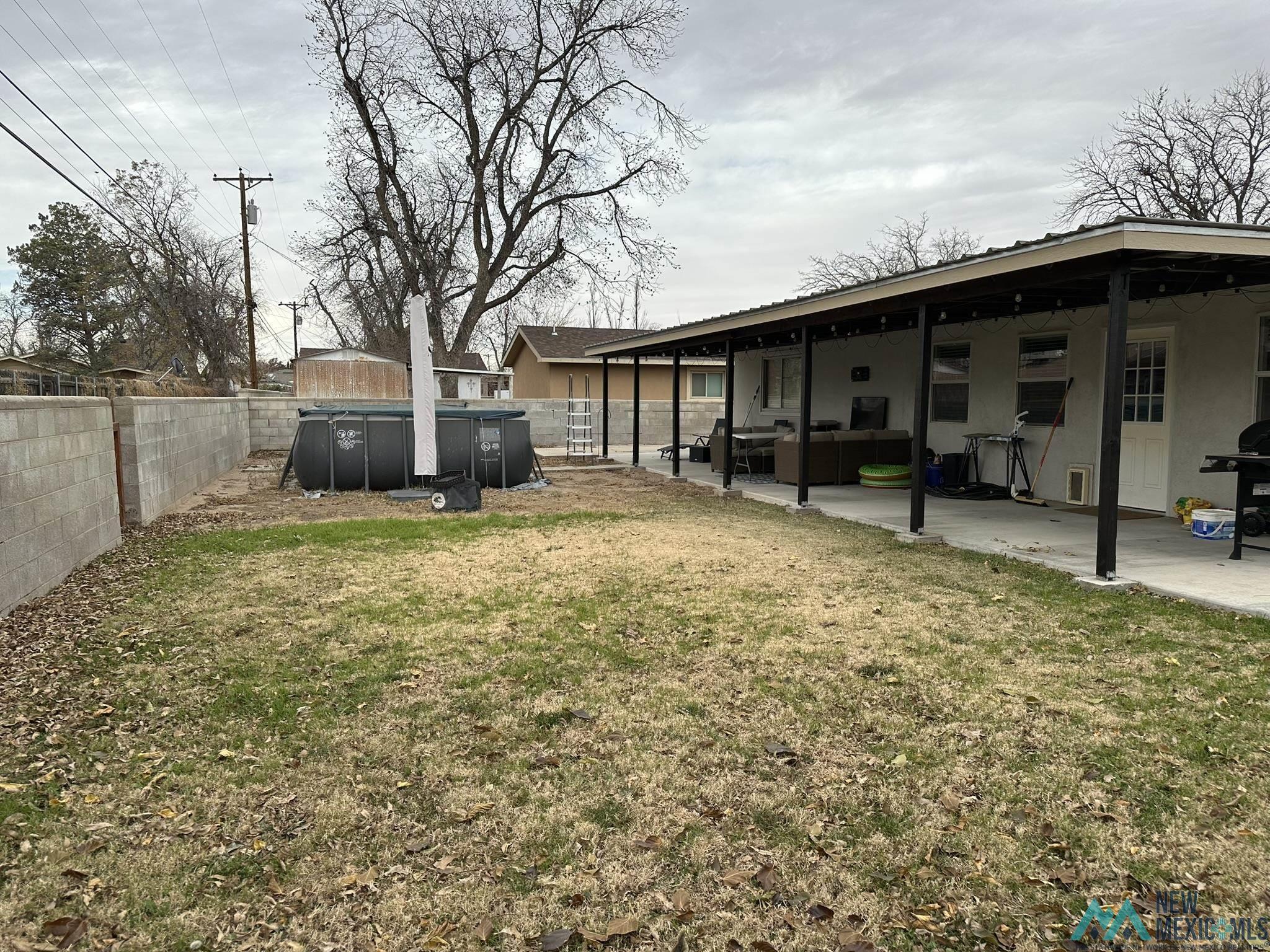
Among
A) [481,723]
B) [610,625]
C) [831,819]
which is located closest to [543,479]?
[610,625]

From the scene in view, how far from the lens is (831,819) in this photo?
272 centimetres

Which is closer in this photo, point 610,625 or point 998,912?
point 998,912

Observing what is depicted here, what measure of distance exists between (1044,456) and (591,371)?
17806 mm

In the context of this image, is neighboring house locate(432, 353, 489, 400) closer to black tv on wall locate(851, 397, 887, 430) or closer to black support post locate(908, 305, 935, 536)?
black tv on wall locate(851, 397, 887, 430)

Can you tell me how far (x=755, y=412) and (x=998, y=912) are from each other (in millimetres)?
14533

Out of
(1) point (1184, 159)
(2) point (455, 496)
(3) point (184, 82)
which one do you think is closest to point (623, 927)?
(2) point (455, 496)

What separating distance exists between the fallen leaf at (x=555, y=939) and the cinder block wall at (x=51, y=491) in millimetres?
4263

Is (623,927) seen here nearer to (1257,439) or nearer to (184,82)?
(1257,439)

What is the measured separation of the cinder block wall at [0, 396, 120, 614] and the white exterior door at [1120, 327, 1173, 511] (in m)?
9.45

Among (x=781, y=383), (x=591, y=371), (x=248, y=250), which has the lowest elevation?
(x=781, y=383)

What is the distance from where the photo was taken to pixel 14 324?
34438 mm

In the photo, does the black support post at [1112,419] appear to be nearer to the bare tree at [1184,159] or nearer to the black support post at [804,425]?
the black support post at [804,425]

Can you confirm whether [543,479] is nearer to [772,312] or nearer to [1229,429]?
[772,312]


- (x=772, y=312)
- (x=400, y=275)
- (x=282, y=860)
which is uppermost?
(x=400, y=275)
